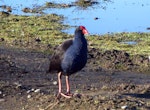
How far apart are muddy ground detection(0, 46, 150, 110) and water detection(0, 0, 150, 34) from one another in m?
7.04

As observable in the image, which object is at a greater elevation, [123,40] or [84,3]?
[84,3]

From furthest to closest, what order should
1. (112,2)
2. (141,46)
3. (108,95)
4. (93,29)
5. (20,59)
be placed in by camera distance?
(112,2)
(93,29)
(141,46)
(20,59)
(108,95)

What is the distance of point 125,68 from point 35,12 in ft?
43.1

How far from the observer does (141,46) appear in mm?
16875

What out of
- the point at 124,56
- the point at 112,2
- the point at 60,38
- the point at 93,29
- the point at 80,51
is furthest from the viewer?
the point at 112,2

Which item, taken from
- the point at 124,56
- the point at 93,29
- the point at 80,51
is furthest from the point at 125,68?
the point at 93,29

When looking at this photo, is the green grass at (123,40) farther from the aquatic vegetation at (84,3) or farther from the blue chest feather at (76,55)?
the aquatic vegetation at (84,3)

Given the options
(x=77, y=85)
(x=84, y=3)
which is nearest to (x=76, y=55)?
(x=77, y=85)

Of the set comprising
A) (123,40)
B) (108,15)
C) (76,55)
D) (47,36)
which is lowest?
(123,40)

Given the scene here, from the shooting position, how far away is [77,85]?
10.5m

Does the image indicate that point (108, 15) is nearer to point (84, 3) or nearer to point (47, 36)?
point (84, 3)

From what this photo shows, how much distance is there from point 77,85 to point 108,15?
15.4m

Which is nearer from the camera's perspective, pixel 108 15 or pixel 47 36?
pixel 47 36

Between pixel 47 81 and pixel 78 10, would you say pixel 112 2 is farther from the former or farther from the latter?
pixel 47 81
